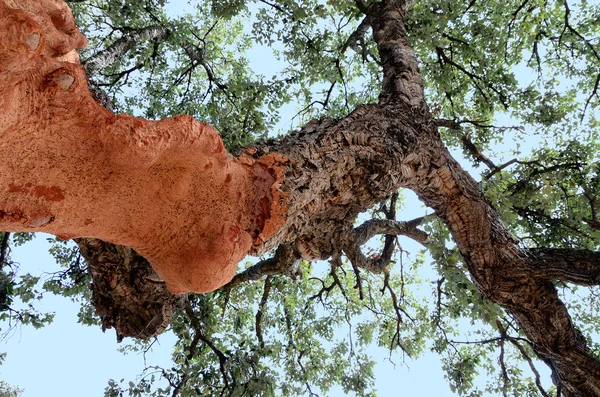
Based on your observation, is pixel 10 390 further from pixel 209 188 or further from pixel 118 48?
pixel 209 188

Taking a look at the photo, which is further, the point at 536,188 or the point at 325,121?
the point at 536,188

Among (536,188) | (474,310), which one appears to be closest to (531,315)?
(474,310)

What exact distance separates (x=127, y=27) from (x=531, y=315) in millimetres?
7778

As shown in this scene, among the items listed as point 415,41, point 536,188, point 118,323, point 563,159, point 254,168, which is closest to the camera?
point 254,168

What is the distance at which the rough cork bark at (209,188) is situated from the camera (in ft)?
6.71

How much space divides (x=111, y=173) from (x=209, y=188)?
0.61 m

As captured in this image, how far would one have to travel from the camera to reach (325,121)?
4.05 m

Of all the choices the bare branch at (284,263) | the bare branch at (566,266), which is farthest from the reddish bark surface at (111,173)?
the bare branch at (566,266)

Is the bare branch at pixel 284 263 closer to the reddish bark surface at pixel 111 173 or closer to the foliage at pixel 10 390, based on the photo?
the reddish bark surface at pixel 111 173

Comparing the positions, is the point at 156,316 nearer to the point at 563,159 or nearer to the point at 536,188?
the point at 536,188

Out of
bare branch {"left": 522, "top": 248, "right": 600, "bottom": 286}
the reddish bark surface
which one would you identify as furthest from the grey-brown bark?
the reddish bark surface

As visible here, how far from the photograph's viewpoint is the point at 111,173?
90.9 inches

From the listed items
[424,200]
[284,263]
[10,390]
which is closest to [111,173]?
[284,263]

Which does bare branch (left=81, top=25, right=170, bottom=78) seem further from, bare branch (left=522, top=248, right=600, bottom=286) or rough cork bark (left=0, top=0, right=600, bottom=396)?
bare branch (left=522, top=248, right=600, bottom=286)
